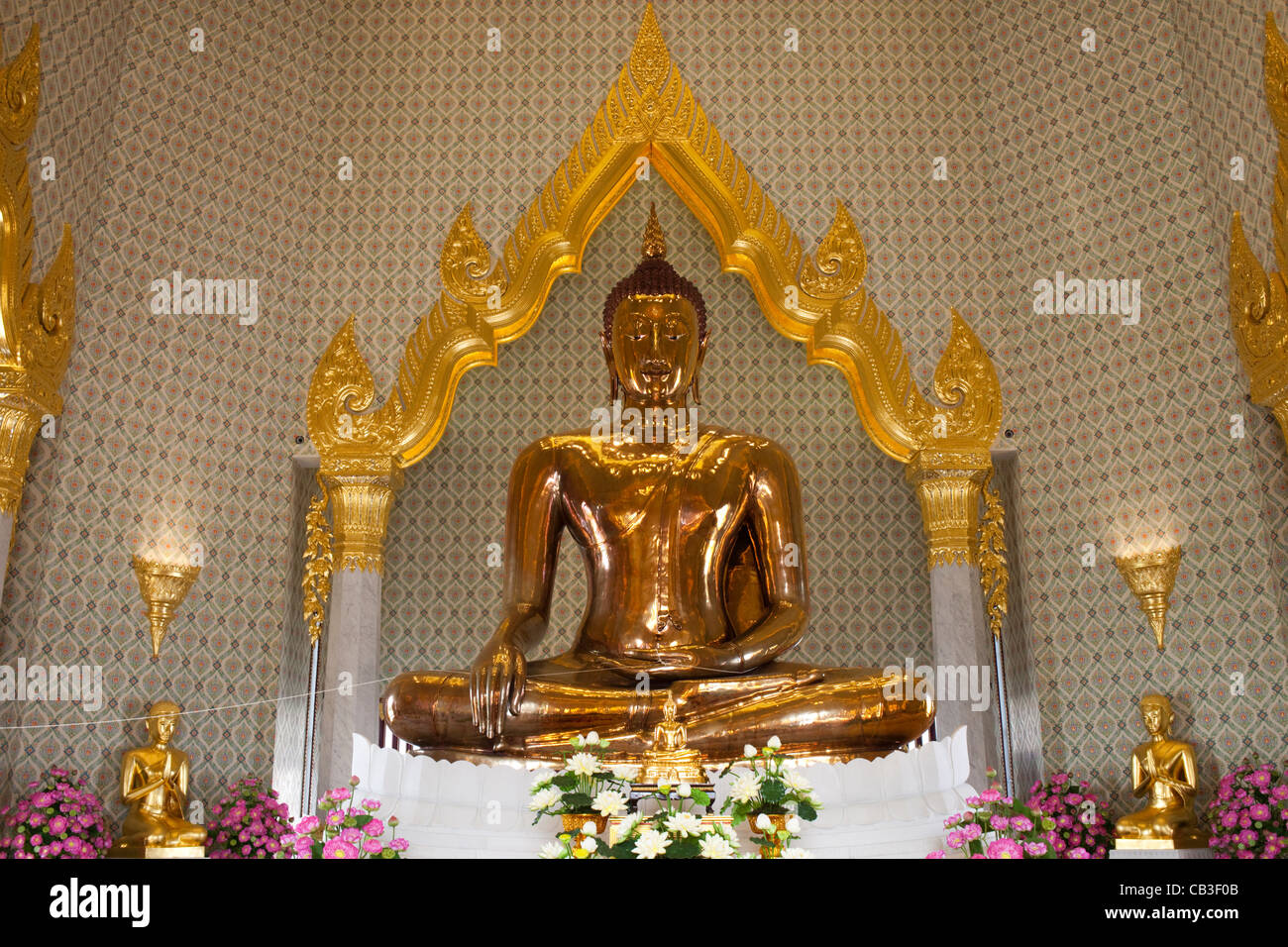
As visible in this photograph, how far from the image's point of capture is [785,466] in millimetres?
4461

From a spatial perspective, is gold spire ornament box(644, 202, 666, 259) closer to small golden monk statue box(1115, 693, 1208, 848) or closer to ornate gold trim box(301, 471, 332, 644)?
ornate gold trim box(301, 471, 332, 644)

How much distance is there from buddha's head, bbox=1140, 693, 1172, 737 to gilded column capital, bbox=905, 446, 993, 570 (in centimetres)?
99

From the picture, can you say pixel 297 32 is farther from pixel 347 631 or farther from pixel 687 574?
pixel 687 574

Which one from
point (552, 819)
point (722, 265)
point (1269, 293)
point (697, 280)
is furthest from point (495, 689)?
Answer: point (1269, 293)

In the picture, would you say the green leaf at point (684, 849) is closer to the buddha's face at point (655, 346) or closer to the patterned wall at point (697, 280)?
the buddha's face at point (655, 346)

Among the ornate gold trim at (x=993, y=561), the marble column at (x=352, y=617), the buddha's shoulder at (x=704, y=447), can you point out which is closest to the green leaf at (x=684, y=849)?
the buddha's shoulder at (x=704, y=447)

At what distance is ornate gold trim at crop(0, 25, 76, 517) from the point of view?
4.84 meters

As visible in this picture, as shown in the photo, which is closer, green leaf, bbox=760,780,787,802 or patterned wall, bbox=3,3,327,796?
green leaf, bbox=760,780,787,802

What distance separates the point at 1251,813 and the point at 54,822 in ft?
16.1

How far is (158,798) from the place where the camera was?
5.08m

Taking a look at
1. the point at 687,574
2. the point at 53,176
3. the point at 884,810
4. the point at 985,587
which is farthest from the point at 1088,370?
the point at 53,176

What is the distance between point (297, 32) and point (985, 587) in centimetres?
486

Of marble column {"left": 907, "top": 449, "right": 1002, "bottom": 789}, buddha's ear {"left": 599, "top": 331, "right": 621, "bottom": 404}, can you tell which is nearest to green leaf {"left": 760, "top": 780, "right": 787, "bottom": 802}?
buddha's ear {"left": 599, "top": 331, "right": 621, "bottom": 404}

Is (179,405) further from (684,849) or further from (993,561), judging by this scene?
(684,849)
